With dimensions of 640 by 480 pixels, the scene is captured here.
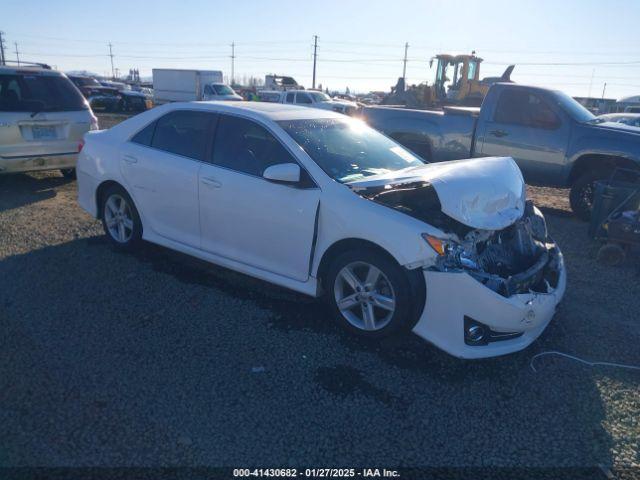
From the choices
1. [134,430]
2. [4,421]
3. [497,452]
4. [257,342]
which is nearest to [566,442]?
[497,452]

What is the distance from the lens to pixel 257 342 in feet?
12.0

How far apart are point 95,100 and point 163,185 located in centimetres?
3038

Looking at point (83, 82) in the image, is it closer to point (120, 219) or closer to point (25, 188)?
point (25, 188)

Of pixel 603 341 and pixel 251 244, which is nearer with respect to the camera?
pixel 603 341

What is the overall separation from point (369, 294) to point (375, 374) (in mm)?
579

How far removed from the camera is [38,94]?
7660 mm

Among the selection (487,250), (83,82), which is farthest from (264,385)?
(83,82)

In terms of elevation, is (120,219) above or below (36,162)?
below

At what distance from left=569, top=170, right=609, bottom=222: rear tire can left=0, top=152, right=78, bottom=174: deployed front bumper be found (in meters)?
7.83

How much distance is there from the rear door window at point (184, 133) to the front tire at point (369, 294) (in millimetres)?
1783

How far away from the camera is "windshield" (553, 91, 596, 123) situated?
7.58 metres

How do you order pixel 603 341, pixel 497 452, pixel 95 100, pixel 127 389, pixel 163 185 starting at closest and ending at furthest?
pixel 497 452 < pixel 127 389 < pixel 603 341 < pixel 163 185 < pixel 95 100

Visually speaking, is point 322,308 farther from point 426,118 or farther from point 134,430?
point 426,118

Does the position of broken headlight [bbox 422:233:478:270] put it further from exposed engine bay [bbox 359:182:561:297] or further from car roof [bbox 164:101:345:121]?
car roof [bbox 164:101:345:121]
